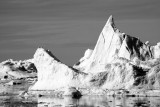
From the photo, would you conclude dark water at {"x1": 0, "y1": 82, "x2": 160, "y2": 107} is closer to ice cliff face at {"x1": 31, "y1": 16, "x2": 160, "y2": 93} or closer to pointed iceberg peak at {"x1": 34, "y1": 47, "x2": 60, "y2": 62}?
ice cliff face at {"x1": 31, "y1": 16, "x2": 160, "y2": 93}

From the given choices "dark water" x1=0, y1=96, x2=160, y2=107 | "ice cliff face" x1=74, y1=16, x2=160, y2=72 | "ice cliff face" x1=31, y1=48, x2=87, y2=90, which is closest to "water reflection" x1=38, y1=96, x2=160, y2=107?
"dark water" x1=0, y1=96, x2=160, y2=107

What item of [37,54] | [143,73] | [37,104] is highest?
[37,54]

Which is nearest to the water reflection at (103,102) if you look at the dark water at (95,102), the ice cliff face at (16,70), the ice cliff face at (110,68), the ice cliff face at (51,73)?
the dark water at (95,102)

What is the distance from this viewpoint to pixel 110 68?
55562 mm

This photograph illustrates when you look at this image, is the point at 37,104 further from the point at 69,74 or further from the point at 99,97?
the point at 69,74

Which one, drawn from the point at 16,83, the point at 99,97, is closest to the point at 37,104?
the point at 99,97

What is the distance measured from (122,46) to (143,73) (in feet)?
58.1

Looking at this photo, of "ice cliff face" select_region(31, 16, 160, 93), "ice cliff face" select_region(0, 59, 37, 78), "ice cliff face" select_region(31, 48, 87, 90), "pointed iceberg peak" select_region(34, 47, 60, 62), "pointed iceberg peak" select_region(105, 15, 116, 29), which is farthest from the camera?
"ice cliff face" select_region(0, 59, 37, 78)

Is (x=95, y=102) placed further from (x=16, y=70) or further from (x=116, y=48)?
(x=16, y=70)

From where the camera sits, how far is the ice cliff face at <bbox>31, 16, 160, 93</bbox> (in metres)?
50.0

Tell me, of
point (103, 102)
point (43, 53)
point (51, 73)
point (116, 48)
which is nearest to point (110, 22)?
point (116, 48)

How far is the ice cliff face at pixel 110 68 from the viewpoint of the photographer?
5000cm

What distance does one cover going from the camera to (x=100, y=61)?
71500mm

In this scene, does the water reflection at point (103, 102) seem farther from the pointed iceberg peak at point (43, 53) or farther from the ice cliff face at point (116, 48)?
the ice cliff face at point (116, 48)
